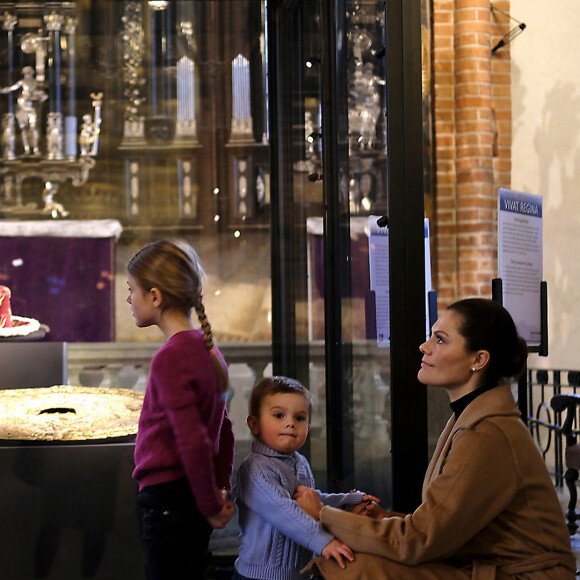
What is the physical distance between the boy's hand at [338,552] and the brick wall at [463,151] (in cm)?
423

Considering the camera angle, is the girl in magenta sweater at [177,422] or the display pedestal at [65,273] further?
the display pedestal at [65,273]

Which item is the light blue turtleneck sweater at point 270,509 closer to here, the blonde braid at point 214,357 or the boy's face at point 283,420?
the boy's face at point 283,420

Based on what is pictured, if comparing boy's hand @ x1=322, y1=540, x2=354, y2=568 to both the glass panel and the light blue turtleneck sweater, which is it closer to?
the light blue turtleneck sweater

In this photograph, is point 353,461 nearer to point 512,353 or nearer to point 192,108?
point 512,353

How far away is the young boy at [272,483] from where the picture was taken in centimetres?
245

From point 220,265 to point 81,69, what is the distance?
1383 millimetres

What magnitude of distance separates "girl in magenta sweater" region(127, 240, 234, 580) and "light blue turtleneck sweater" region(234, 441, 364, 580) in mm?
78

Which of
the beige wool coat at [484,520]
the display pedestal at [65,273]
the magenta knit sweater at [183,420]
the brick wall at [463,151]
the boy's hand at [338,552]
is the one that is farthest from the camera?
the brick wall at [463,151]

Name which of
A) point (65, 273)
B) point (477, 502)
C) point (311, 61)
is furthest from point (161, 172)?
point (477, 502)

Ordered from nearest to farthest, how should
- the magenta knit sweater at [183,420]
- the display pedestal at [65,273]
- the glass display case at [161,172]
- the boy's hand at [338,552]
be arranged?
the boy's hand at [338,552] < the magenta knit sweater at [183,420] < the glass display case at [161,172] < the display pedestal at [65,273]

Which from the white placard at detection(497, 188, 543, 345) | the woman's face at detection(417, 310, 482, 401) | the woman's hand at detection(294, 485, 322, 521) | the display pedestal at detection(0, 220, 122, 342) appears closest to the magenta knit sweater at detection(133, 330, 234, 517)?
the woman's hand at detection(294, 485, 322, 521)

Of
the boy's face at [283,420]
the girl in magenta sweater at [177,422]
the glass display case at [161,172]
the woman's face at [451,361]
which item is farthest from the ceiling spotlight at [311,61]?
the woman's face at [451,361]

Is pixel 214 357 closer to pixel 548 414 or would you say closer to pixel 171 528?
→ pixel 171 528

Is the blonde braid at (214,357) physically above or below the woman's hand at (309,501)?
above
